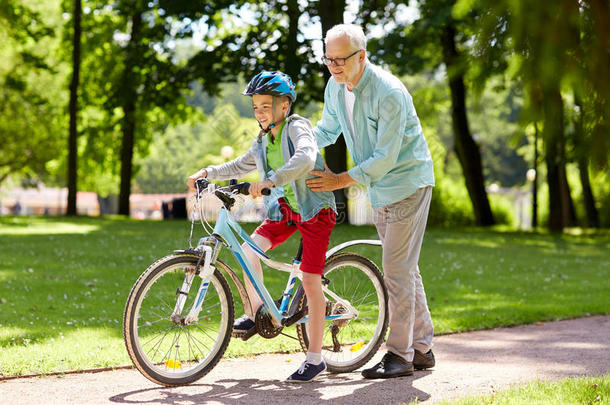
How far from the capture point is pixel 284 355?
5570 millimetres

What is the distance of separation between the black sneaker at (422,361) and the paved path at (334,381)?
56 millimetres

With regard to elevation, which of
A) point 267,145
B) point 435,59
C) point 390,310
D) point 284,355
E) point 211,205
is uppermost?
point 435,59

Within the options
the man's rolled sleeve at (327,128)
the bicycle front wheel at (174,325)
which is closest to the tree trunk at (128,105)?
the man's rolled sleeve at (327,128)

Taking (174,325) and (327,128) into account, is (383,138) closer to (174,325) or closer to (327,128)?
(327,128)

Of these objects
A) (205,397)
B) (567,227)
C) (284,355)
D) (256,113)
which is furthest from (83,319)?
(567,227)

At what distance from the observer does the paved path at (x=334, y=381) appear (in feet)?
13.9

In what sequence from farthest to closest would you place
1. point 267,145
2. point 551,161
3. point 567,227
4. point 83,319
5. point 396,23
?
point 567,227 → point 396,23 → point 83,319 → point 267,145 → point 551,161

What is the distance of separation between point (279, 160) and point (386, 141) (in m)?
0.65

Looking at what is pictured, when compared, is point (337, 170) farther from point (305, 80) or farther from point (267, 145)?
point (267, 145)

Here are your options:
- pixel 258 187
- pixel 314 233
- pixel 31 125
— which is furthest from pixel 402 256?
pixel 31 125

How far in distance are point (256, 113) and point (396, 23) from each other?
18.2 metres

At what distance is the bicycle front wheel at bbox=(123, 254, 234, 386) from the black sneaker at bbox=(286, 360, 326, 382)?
0.48m

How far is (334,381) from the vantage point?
4.82 m

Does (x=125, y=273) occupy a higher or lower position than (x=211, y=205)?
lower
